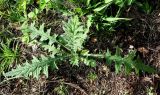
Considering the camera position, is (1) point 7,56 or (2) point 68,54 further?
(1) point 7,56

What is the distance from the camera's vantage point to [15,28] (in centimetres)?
321

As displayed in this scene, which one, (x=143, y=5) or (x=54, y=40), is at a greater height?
(x=143, y=5)

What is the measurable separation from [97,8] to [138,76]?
73 centimetres

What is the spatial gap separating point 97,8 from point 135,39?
51cm

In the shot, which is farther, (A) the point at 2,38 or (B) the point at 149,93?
(A) the point at 2,38

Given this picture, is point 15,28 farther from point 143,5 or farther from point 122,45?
point 143,5

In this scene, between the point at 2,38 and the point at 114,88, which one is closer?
the point at 114,88

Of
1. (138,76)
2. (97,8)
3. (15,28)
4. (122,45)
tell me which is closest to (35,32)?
(15,28)

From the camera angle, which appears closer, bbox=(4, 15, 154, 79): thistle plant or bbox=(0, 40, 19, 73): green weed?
bbox=(4, 15, 154, 79): thistle plant

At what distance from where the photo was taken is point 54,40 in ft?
9.54

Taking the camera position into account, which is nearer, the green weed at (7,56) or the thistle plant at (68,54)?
the thistle plant at (68,54)

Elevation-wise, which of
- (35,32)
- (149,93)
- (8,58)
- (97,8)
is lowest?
(149,93)

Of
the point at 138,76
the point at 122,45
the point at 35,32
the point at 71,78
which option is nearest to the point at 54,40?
the point at 35,32

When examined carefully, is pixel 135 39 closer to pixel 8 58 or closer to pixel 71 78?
pixel 71 78
